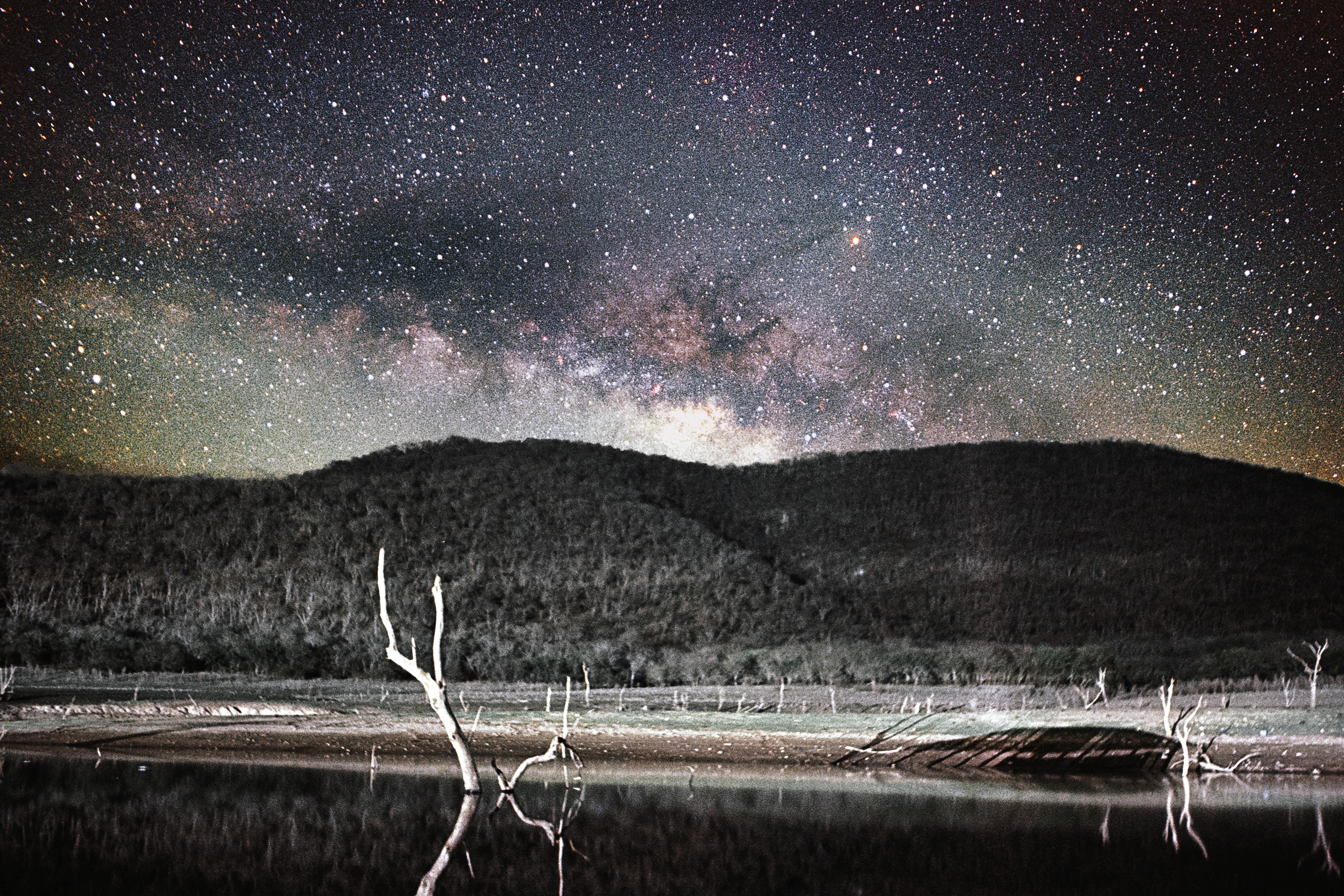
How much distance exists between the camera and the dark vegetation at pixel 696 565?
46188 millimetres

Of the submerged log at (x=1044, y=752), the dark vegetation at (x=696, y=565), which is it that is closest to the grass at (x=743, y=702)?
the submerged log at (x=1044, y=752)

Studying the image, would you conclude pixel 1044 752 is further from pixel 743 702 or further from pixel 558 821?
pixel 743 702

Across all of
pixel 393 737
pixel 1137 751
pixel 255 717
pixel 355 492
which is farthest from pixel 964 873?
pixel 355 492

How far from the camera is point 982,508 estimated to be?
8494 cm

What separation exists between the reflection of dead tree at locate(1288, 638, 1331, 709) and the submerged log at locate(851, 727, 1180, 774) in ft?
30.5

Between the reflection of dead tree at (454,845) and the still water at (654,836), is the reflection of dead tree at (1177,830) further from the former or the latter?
the reflection of dead tree at (454,845)

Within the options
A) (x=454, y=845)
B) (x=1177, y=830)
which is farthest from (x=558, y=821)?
(x=1177, y=830)

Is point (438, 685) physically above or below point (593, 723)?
above

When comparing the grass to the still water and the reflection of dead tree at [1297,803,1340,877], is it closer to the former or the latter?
the still water

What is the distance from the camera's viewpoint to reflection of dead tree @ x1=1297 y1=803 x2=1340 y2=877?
11.7 metres

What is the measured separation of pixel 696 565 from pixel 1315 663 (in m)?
36.5

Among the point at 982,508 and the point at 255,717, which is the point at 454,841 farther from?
the point at 982,508

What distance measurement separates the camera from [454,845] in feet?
Result: 41.2

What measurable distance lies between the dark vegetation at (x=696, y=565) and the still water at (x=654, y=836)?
81.8 feet
